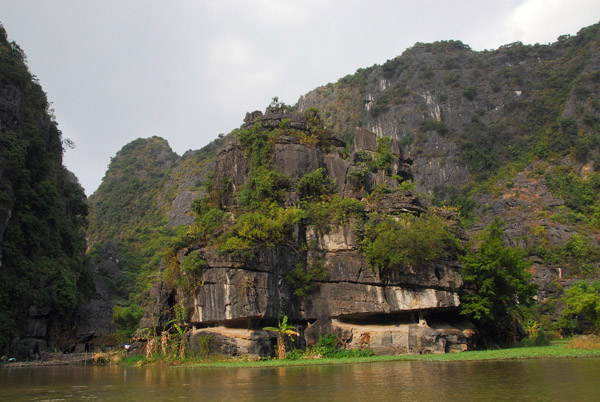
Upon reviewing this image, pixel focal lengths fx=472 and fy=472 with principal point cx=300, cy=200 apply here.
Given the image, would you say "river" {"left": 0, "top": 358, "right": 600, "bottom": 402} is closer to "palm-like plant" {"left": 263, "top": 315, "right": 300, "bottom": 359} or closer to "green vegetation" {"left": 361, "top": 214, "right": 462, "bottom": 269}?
"palm-like plant" {"left": 263, "top": 315, "right": 300, "bottom": 359}

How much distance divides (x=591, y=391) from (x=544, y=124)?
231 ft

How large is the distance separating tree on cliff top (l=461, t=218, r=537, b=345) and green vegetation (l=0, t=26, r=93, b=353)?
2858 cm

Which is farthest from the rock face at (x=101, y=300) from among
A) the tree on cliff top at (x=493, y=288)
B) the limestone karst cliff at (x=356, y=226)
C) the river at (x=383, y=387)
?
the tree on cliff top at (x=493, y=288)

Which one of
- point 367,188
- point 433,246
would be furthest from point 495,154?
point 433,246

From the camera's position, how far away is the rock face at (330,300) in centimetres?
2342

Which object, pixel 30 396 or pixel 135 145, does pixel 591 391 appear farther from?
pixel 135 145

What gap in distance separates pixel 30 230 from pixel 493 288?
3394 centimetres

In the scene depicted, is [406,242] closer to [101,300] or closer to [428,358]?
[428,358]

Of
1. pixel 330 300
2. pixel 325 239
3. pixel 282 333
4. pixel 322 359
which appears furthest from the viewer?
pixel 325 239

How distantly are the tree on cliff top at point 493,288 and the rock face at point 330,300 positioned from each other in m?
0.96

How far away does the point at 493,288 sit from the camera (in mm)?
25297

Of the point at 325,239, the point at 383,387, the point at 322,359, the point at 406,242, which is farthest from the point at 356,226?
the point at 383,387

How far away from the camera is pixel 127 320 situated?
132 ft

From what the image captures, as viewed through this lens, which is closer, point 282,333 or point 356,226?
point 282,333
